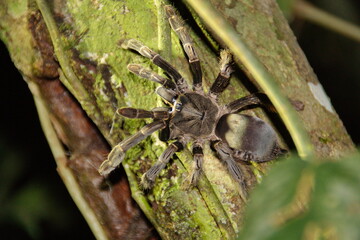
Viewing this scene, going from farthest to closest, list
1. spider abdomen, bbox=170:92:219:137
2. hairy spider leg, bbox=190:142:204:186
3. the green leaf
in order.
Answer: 1. spider abdomen, bbox=170:92:219:137
2. hairy spider leg, bbox=190:142:204:186
3. the green leaf

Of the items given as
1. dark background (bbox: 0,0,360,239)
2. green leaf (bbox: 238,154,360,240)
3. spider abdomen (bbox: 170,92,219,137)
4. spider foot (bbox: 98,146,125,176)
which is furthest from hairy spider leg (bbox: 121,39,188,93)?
dark background (bbox: 0,0,360,239)

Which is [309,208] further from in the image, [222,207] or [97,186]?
[97,186]

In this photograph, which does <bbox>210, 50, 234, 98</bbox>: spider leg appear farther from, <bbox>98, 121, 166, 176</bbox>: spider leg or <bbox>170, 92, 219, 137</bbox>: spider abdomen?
<bbox>98, 121, 166, 176</bbox>: spider leg

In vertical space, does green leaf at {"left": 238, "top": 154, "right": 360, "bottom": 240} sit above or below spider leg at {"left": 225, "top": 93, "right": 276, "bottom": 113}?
below

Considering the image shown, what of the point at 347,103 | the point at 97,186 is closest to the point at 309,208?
the point at 97,186

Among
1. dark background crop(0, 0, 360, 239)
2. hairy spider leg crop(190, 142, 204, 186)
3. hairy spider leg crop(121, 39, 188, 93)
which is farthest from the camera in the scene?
dark background crop(0, 0, 360, 239)

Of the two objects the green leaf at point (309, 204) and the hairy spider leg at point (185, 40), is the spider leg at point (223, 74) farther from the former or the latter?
the green leaf at point (309, 204)
